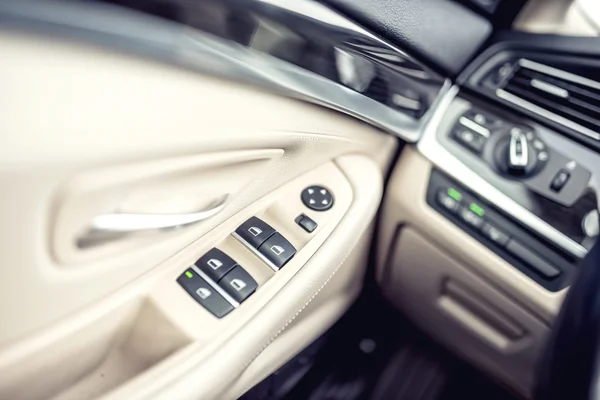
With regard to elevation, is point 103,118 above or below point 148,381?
above

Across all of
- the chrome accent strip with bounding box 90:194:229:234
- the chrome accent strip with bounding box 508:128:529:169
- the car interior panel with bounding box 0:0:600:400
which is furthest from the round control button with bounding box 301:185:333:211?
the chrome accent strip with bounding box 508:128:529:169

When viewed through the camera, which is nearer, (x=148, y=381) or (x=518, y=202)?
(x=148, y=381)

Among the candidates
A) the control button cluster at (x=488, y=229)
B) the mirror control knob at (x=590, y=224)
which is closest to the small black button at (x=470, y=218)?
the control button cluster at (x=488, y=229)

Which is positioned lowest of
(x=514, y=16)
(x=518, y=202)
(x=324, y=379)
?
(x=324, y=379)

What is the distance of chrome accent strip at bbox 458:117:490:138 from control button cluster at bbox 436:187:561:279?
8 centimetres

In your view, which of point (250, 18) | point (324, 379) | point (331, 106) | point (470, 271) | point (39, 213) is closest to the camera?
point (39, 213)

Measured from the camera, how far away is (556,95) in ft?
2.66

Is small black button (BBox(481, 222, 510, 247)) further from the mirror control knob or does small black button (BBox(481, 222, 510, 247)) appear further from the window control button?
the window control button

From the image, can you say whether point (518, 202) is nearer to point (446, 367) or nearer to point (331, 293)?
point (331, 293)

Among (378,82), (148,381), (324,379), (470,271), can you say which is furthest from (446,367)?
(148,381)

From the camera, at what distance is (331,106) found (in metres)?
0.73

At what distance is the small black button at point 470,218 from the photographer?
2.64 feet

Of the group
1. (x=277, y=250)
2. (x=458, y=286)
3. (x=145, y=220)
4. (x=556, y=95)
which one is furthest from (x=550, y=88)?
(x=145, y=220)

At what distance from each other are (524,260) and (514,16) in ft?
1.08
